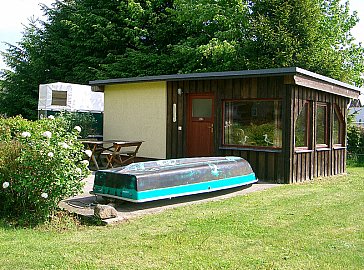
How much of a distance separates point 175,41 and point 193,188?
17.8 m

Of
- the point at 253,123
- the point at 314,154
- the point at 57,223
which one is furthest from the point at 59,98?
the point at 57,223

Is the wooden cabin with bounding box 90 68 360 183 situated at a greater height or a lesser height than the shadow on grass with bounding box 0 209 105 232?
greater

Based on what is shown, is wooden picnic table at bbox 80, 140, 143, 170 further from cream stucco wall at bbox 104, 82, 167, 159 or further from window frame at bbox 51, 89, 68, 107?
window frame at bbox 51, 89, 68, 107

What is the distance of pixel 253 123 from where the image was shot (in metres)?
10.6

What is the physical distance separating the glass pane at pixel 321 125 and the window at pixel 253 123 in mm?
1677

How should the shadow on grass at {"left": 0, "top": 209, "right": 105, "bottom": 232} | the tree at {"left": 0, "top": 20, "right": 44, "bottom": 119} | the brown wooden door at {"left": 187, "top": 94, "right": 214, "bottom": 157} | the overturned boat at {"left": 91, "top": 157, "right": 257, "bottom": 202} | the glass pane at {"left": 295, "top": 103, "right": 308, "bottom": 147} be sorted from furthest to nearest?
1. the tree at {"left": 0, "top": 20, "right": 44, "bottom": 119}
2. the brown wooden door at {"left": 187, "top": 94, "right": 214, "bottom": 157}
3. the glass pane at {"left": 295, "top": 103, "right": 308, "bottom": 147}
4. the overturned boat at {"left": 91, "top": 157, "right": 257, "bottom": 202}
5. the shadow on grass at {"left": 0, "top": 209, "right": 105, "bottom": 232}

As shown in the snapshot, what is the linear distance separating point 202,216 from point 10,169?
281 centimetres

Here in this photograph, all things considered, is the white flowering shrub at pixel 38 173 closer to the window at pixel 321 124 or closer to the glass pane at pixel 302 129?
the glass pane at pixel 302 129

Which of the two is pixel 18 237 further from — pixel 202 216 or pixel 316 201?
pixel 316 201

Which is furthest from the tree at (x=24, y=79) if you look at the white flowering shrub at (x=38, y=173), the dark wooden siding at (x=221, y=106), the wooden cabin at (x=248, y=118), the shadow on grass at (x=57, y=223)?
the shadow on grass at (x=57, y=223)

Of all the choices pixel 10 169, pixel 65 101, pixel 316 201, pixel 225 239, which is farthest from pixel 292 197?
pixel 65 101

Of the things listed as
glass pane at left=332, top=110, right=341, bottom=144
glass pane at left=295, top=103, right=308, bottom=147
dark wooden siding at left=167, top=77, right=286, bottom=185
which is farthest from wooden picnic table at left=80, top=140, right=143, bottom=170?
glass pane at left=332, top=110, right=341, bottom=144

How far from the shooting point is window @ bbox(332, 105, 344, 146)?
40.8 feet

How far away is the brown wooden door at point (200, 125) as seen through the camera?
38.0 ft
